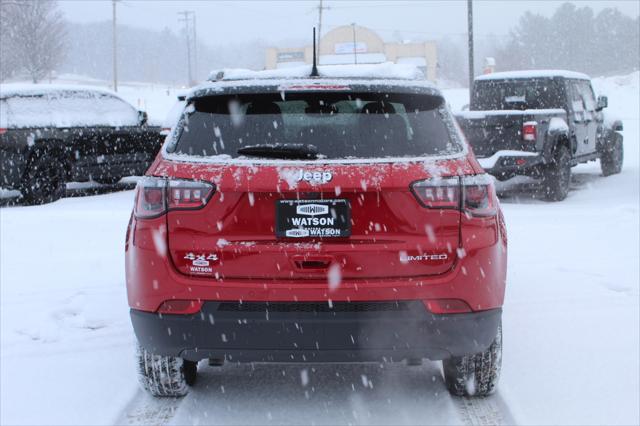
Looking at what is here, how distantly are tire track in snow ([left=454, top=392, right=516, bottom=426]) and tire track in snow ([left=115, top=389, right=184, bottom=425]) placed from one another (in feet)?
4.68

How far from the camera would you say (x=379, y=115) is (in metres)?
3.69

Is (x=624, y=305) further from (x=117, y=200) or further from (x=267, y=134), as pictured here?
(x=117, y=200)

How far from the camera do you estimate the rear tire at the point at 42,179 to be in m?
11.9

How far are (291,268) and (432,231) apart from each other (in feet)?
2.04

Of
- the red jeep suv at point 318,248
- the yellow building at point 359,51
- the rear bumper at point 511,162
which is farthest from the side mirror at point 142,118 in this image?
the yellow building at point 359,51

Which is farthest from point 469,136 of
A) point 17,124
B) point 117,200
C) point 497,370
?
point 497,370

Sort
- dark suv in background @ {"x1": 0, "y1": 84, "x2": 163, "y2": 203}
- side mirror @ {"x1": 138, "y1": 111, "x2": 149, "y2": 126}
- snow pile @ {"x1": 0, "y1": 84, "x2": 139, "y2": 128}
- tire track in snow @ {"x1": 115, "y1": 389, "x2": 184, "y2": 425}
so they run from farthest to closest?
1. side mirror @ {"x1": 138, "y1": 111, "x2": 149, "y2": 126}
2. snow pile @ {"x1": 0, "y1": 84, "x2": 139, "y2": 128}
3. dark suv in background @ {"x1": 0, "y1": 84, "x2": 163, "y2": 203}
4. tire track in snow @ {"x1": 115, "y1": 389, "x2": 184, "y2": 425}

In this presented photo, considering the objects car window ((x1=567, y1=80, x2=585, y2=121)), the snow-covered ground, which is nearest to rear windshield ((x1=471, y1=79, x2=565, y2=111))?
car window ((x1=567, y1=80, x2=585, y2=121))

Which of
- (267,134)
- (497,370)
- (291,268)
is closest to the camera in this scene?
(291,268)

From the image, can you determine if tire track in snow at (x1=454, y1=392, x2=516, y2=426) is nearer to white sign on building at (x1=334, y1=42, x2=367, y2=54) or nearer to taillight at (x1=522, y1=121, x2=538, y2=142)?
taillight at (x1=522, y1=121, x2=538, y2=142)

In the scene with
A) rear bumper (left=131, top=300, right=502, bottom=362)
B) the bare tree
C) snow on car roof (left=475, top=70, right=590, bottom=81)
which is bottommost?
rear bumper (left=131, top=300, right=502, bottom=362)

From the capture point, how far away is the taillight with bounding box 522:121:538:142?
37.2ft

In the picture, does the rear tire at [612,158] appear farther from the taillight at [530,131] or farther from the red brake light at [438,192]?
the red brake light at [438,192]

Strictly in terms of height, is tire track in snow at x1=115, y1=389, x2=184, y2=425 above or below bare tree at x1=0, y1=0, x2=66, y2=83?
below
